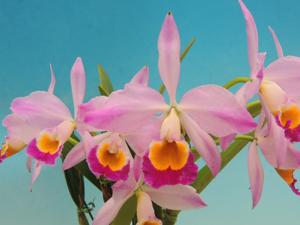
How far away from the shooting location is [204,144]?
2.77ft

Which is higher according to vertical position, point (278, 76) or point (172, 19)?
point (172, 19)

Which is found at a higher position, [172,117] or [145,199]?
[172,117]

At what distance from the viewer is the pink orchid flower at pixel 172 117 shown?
788mm

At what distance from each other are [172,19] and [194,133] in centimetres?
19

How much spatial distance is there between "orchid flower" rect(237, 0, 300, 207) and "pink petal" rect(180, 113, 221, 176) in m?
0.08

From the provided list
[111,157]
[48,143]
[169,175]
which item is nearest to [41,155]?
[48,143]

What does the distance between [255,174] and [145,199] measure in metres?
0.20

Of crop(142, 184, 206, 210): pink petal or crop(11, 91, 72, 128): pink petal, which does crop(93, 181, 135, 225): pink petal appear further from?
crop(11, 91, 72, 128): pink petal

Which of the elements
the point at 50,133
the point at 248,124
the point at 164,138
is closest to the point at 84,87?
the point at 50,133

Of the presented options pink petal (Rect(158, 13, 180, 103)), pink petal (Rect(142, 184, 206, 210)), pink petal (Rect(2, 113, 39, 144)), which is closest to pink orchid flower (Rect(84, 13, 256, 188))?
pink petal (Rect(158, 13, 180, 103))

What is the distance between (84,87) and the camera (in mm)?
980

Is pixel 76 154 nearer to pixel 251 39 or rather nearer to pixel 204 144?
pixel 204 144

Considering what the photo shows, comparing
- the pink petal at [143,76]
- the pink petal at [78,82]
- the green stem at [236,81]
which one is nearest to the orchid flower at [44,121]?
the pink petal at [78,82]

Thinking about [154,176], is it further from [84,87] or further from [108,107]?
[84,87]
